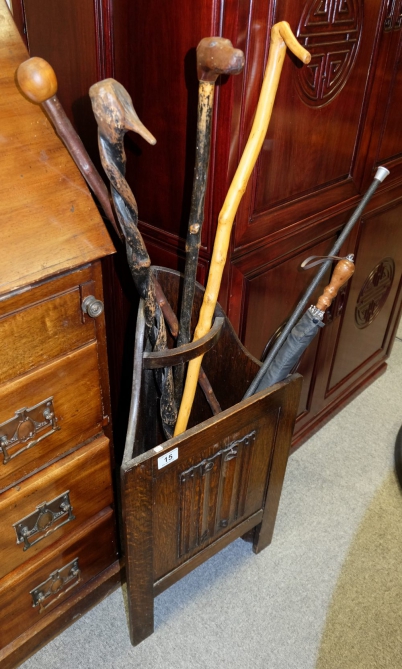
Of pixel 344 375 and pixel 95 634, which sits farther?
pixel 344 375

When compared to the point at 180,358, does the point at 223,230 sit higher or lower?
higher

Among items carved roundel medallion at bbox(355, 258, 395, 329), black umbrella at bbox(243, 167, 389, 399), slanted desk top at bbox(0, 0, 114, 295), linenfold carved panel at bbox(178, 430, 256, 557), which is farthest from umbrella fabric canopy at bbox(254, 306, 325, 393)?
carved roundel medallion at bbox(355, 258, 395, 329)

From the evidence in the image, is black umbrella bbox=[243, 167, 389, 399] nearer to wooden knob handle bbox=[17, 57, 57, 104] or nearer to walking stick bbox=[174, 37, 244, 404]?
walking stick bbox=[174, 37, 244, 404]

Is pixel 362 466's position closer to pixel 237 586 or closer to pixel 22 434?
pixel 237 586

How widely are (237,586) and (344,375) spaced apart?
775mm

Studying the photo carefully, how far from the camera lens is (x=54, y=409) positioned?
2.92ft

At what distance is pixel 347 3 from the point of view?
40.6 inches

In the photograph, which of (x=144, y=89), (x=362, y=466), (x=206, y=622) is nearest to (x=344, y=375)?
(x=362, y=466)

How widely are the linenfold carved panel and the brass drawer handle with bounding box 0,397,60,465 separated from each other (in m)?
0.26

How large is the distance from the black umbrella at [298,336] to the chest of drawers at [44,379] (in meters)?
0.32

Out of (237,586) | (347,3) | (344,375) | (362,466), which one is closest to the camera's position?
(347,3)

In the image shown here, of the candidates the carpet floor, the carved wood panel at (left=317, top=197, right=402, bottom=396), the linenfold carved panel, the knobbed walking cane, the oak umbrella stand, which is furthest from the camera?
the carved wood panel at (left=317, top=197, right=402, bottom=396)

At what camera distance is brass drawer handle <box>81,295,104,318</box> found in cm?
84

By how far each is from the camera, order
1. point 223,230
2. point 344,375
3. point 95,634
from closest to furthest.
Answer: point 223,230 < point 95,634 < point 344,375
